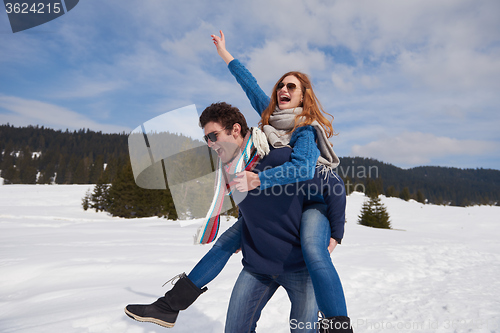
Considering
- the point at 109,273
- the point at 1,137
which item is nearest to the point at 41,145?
the point at 1,137

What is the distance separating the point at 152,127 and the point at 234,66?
999 millimetres

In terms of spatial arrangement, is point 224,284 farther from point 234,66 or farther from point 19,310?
point 234,66

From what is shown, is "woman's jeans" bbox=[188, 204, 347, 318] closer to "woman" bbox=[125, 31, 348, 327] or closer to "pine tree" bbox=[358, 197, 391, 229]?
"woman" bbox=[125, 31, 348, 327]

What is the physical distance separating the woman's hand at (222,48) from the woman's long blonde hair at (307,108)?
2.20 ft

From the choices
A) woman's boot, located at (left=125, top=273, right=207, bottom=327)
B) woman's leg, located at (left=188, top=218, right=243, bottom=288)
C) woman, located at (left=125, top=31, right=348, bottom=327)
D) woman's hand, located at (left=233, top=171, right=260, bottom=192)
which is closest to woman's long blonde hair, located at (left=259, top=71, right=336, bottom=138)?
woman, located at (left=125, top=31, right=348, bottom=327)

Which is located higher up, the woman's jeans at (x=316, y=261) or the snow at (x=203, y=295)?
the woman's jeans at (x=316, y=261)

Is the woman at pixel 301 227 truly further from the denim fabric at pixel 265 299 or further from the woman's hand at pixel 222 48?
the woman's hand at pixel 222 48

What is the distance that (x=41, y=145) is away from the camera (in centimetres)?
10981

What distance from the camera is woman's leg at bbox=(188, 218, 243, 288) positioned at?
1.80 m

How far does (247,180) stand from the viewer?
1.51 metres

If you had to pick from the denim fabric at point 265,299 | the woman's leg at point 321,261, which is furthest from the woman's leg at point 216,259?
the woman's leg at point 321,261

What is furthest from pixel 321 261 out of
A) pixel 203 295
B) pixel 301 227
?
pixel 203 295

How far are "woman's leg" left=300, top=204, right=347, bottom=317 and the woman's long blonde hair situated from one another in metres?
0.50

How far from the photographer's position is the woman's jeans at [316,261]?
1.42m
